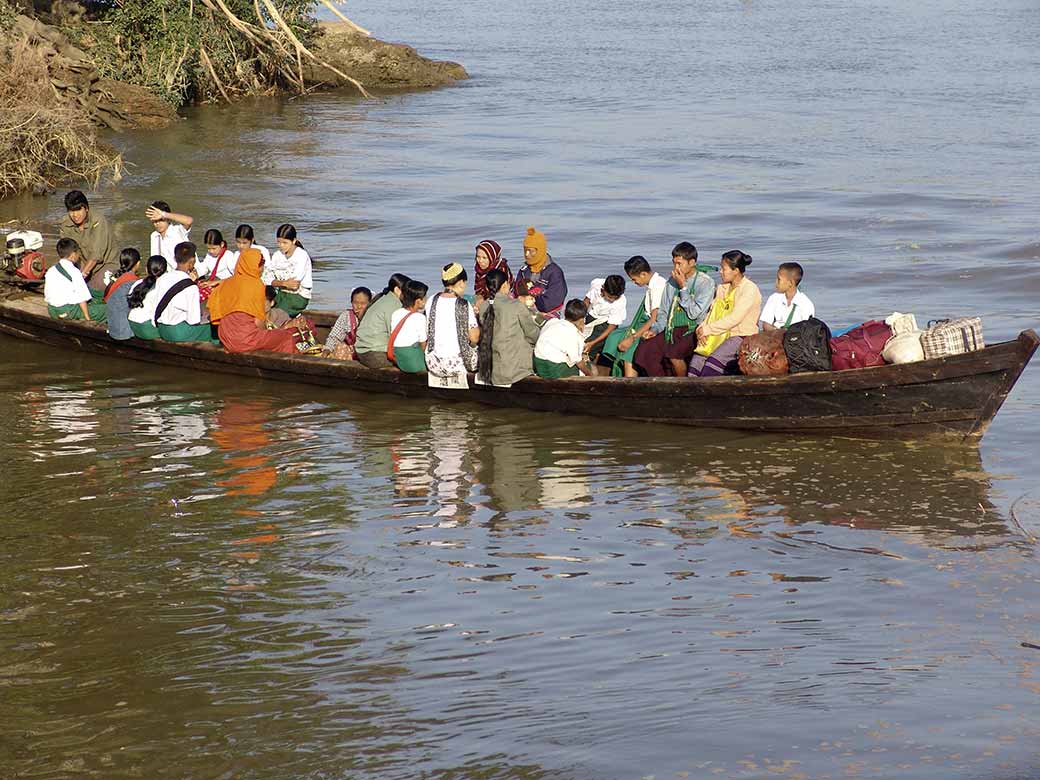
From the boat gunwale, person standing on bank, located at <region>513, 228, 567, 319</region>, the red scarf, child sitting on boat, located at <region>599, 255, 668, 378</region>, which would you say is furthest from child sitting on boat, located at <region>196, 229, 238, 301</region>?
child sitting on boat, located at <region>599, 255, 668, 378</region>

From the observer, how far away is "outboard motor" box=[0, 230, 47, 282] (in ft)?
44.5

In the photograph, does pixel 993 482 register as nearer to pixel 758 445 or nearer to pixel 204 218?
pixel 758 445

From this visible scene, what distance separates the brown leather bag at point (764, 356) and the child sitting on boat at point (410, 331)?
102 inches

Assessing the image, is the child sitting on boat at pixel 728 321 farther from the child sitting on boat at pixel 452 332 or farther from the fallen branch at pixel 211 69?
the fallen branch at pixel 211 69

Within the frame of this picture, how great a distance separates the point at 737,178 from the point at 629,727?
57.9 ft

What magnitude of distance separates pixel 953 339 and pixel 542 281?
3590mm

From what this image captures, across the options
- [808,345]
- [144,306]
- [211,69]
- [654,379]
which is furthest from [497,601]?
[211,69]

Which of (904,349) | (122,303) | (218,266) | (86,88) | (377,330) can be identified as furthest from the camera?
(86,88)

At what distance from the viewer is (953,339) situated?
948 cm

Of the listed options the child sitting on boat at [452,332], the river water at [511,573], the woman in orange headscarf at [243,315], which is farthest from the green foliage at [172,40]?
the child sitting on boat at [452,332]

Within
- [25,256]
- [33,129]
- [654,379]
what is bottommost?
[654,379]

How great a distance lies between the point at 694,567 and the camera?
8.00m

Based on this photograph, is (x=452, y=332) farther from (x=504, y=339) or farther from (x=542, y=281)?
(x=542, y=281)

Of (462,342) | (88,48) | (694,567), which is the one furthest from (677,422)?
(88,48)
